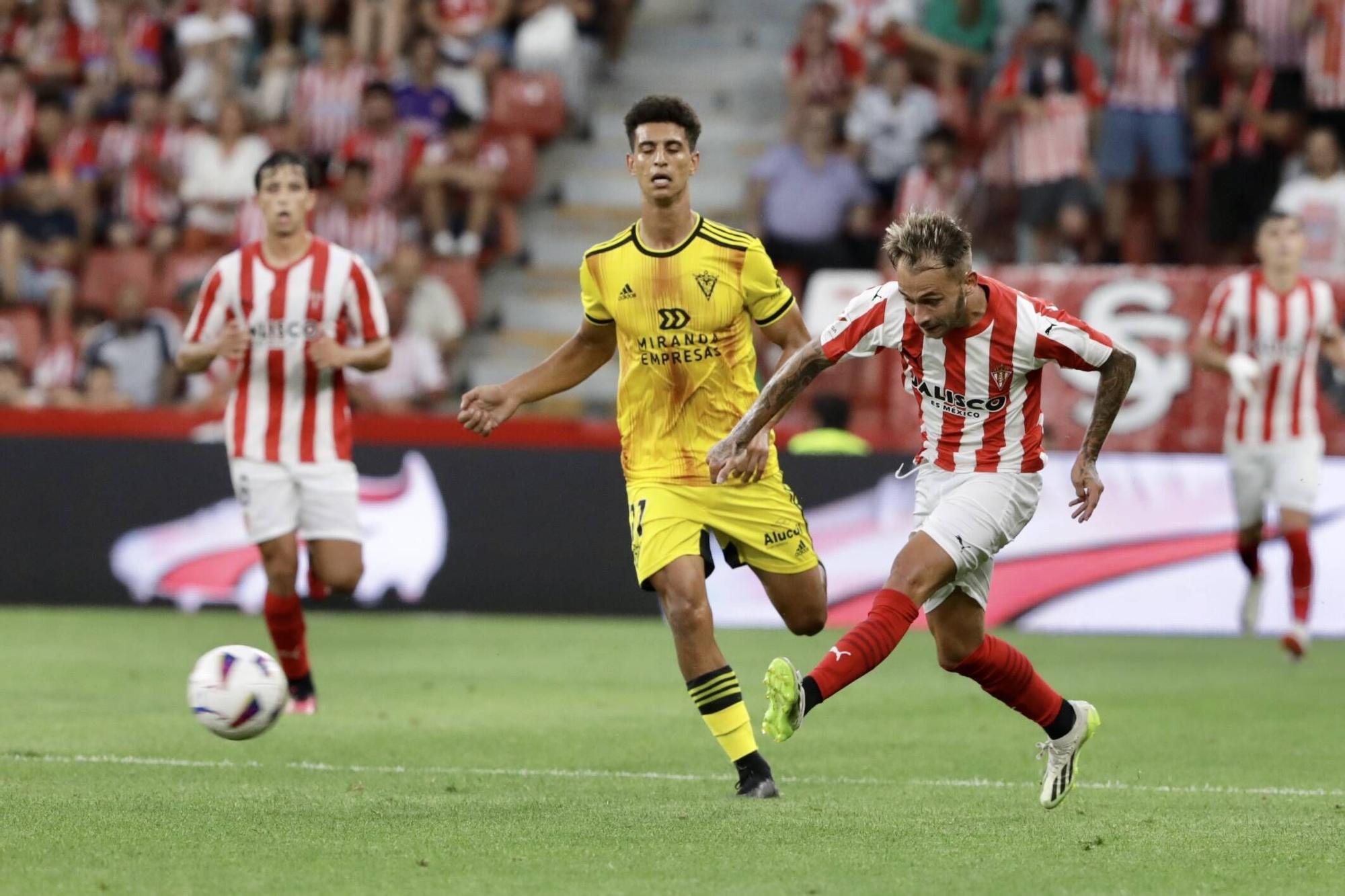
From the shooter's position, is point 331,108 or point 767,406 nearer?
point 767,406

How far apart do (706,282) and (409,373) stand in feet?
33.4

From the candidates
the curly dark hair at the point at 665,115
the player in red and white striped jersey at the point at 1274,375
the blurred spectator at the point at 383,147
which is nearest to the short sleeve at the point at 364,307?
the curly dark hair at the point at 665,115

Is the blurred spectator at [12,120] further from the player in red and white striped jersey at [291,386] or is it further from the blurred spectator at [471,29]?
the player in red and white striped jersey at [291,386]

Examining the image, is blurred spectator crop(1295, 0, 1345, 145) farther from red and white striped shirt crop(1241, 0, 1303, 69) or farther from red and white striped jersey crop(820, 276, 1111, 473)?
red and white striped jersey crop(820, 276, 1111, 473)

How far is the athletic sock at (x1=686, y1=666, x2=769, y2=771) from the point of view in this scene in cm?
698

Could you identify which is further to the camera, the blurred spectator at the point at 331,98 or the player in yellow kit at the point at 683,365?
the blurred spectator at the point at 331,98

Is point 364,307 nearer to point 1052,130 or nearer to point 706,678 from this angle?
point 706,678

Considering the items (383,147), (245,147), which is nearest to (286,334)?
(383,147)

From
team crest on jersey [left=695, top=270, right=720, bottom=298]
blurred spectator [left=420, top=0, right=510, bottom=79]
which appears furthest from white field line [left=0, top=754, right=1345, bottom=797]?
blurred spectator [left=420, top=0, right=510, bottom=79]

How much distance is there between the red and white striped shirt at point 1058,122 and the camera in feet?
55.0

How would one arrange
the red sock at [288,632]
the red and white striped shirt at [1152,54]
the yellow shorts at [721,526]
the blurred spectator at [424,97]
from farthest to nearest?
the blurred spectator at [424,97] < the red and white striped shirt at [1152,54] < the red sock at [288,632] < the yellow shorts at [721,526]

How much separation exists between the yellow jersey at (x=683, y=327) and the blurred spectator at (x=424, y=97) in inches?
457

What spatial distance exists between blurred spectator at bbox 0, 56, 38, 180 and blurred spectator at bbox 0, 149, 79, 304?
0.24 meters

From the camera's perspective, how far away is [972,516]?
6.55 m
